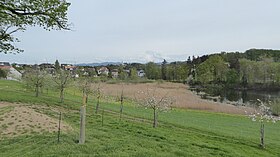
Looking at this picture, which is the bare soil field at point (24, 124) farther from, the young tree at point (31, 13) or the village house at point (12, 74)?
the village house at point (12, 74)

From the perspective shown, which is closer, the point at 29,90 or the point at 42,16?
the point at 42,16

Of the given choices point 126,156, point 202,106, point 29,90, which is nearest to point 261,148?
point 126,156

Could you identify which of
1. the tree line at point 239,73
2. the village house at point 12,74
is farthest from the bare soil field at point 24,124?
the tree line at point 239,73

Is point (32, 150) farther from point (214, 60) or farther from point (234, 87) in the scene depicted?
point (214, 60)

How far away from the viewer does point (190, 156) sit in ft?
30.3

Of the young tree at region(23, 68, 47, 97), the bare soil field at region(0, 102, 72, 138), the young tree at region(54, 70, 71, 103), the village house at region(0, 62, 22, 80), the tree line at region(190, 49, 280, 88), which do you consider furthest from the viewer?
the tree line at region(190, 49, 280, 88)

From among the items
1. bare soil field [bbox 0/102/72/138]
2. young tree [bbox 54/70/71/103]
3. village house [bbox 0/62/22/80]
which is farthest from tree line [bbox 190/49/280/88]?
bare soil field [bbox 0/102/72/138]

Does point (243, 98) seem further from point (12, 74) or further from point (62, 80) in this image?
point (12, 74)

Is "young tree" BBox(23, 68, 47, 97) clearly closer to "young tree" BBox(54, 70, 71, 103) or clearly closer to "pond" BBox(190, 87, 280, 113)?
"young tree" BBox(54, 70, 71, 103)

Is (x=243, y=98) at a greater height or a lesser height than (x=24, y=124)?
lesser

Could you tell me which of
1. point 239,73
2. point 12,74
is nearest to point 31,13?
point 12,74

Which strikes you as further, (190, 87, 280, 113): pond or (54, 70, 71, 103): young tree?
(190, 87, 280, 113): pond

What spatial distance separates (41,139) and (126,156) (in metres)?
3.76

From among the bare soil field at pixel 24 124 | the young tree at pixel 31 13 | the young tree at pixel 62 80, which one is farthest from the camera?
the young tree at pixel 62 80
